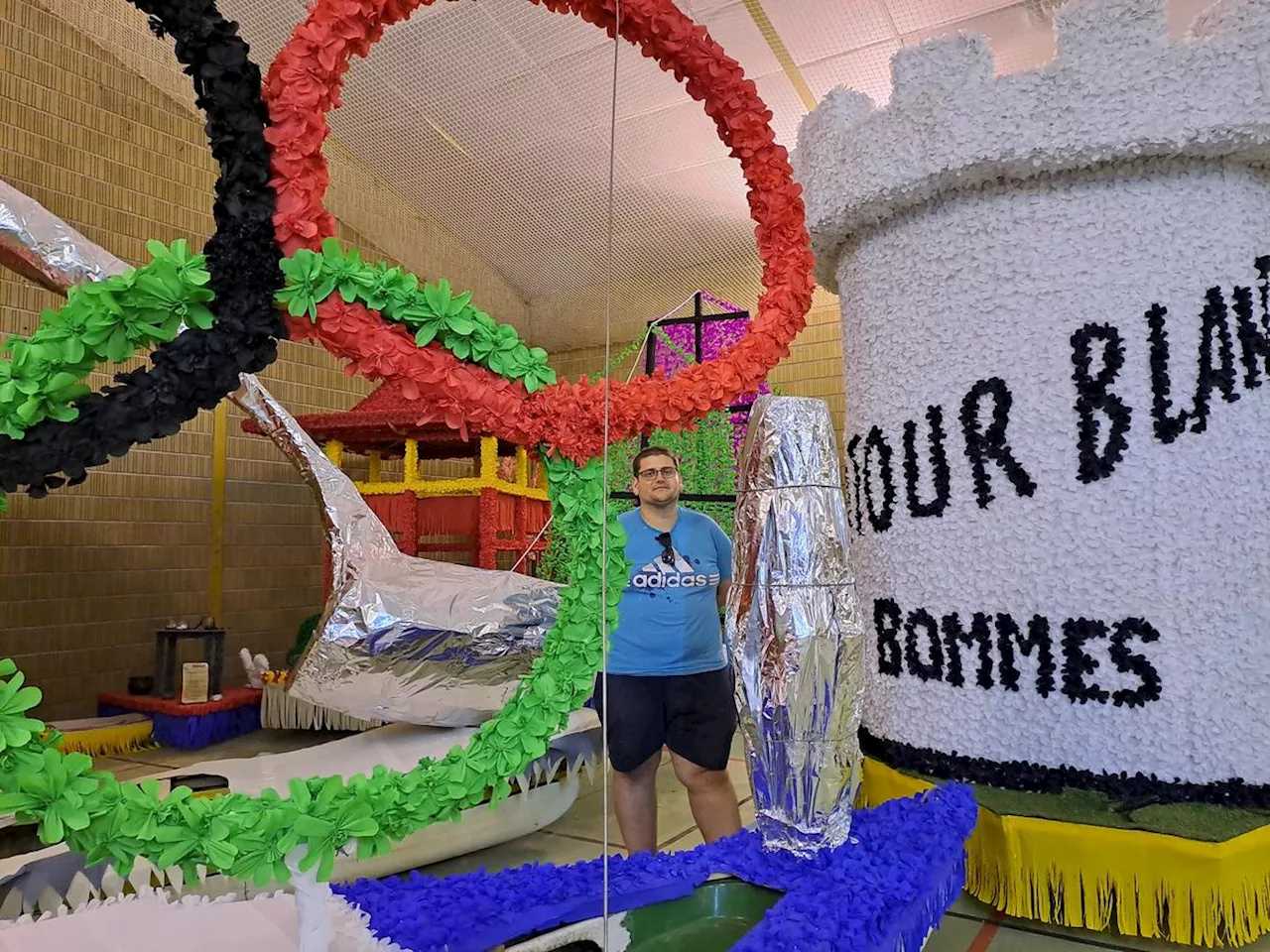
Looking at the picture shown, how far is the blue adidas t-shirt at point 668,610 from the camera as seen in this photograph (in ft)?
4.61

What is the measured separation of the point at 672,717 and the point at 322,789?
2.76 ft

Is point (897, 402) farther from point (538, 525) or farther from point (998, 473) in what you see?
point (538, 525)

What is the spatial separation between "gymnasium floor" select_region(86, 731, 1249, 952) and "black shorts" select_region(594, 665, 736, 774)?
302 mm

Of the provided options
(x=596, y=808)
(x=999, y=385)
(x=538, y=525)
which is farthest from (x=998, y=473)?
(x=538, y=525)

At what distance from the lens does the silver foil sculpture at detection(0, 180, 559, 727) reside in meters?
1.52

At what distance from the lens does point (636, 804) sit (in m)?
1.45

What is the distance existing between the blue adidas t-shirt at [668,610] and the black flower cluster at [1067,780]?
370 millimetres

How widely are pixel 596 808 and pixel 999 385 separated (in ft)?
4.22

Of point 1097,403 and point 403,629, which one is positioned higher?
point 1097,403

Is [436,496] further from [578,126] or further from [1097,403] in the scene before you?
[1097,403]

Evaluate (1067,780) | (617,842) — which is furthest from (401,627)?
(1067,780)

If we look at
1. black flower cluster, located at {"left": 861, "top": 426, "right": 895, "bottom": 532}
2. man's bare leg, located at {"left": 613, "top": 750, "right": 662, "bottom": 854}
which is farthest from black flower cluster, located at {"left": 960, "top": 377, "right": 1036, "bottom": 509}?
man's bare leg, located at {"left": 613, "top": 750, "right": 662, "bottom": 854}

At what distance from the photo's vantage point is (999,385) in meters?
1.37

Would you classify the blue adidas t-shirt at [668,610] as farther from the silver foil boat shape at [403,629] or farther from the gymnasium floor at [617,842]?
the gymnasium floor at [617,842]
